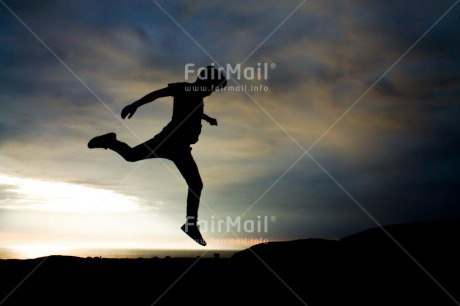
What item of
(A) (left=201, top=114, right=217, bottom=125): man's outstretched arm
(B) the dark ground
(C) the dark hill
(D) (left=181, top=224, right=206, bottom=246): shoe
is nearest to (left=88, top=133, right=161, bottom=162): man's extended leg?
(A) (left=201, top=114, right=217, bottom=125): man's outstretched arm

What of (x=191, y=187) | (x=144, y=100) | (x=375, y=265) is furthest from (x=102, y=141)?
(x=375, y=265)

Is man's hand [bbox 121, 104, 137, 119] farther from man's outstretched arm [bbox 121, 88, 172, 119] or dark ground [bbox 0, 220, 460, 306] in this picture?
dark ground [bbox 0, 220, 460, 306]

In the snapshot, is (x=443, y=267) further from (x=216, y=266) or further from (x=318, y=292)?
(x=216, y=266)

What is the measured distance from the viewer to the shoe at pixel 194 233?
21.6 ft

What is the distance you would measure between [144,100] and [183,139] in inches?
33.9

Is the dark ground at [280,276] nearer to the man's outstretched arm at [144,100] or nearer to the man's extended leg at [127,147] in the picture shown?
the man's extended leg at [127,147]

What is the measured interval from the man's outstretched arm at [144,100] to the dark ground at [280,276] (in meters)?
2.29

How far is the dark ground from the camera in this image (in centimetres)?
443

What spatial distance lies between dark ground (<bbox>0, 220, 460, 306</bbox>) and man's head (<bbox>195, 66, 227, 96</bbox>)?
2.67 meters

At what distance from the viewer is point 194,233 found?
6617 millimetres

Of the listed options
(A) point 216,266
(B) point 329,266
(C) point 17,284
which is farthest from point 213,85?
(C) point 17,284

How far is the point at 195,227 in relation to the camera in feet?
21.9

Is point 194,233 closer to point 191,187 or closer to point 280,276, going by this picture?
point 191,187

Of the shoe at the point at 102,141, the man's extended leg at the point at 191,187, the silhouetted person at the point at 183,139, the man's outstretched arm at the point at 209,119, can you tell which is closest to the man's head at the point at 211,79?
the silhouetted person at the point at 183,139
